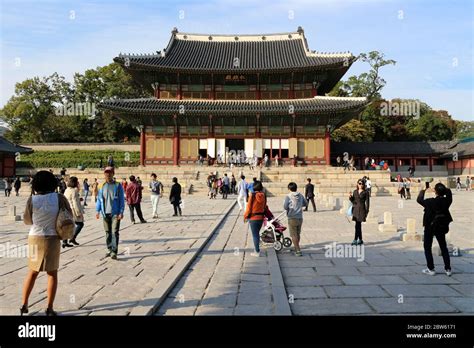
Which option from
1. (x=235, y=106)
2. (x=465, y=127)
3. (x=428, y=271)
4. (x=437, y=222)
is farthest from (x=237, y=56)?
(x=465, y=127)

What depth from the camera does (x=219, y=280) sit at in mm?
6316

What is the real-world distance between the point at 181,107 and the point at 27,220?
28.0 meters

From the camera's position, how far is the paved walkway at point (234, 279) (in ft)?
16.6

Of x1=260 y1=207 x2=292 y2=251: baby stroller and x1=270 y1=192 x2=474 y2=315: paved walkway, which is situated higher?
x1=260 y1=207 x2=292 y2=251: baby stroller

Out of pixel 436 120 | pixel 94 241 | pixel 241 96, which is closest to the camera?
pixel 94 241

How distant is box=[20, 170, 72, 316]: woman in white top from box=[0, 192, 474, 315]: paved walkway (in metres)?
0.40

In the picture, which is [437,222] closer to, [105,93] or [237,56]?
[237,56]

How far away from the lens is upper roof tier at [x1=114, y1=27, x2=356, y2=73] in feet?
108

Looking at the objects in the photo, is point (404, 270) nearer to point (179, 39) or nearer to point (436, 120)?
point (179, 39)

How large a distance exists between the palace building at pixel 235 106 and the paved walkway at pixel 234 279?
2291 centimetres

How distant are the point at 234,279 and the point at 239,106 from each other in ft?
91.4

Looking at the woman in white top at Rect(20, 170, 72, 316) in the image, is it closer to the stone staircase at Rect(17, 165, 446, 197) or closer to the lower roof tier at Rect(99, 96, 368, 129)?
the stone staircase at Rect(17, 165, 446, 197)

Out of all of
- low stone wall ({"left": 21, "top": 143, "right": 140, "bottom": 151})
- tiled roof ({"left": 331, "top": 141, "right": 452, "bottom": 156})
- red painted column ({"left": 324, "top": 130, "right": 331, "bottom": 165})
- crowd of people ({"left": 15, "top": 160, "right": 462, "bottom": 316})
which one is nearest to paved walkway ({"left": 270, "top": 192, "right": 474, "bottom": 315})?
crowd of people ({"left": 15, "top": 160, "right": 462, "bottom": 316})
